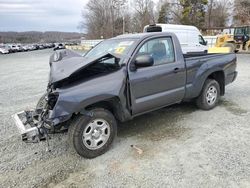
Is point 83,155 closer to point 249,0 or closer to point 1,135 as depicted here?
point 1,135

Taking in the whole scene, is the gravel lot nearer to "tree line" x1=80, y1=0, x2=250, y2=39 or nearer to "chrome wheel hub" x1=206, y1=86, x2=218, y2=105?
"chrome wheel hub" x1=206, y1=86, x2=218, y2=105

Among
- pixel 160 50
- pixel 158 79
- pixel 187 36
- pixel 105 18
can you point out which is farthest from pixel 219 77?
pixel 105 18

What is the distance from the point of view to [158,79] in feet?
14.0

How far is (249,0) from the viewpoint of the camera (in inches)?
1228

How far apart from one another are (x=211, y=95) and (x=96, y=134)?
10.1 feet

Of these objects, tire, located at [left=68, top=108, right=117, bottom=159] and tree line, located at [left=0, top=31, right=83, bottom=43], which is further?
tree line, located at [left=0, top=31, right=83, bottom=43]

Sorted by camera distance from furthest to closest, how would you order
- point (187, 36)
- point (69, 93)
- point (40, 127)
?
point (187, 36), point (40, 127), point (69, 93)

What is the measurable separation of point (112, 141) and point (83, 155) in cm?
51

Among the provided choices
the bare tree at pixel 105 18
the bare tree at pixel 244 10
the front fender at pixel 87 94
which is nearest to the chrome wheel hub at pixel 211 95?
the front fender at pixel 87 94

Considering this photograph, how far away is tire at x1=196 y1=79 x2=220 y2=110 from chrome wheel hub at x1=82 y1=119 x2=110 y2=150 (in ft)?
8.37

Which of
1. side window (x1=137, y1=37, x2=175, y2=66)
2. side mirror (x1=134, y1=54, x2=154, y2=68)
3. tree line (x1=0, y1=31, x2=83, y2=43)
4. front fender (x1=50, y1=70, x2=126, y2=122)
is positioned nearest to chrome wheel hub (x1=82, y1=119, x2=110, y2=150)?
front fender (x1=50, y1=70, x2=126, y2=122)

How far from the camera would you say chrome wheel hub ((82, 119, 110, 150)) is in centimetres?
359

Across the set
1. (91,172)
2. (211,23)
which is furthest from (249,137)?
(211,23)

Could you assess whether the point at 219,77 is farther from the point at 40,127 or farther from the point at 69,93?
the point at 40,127
